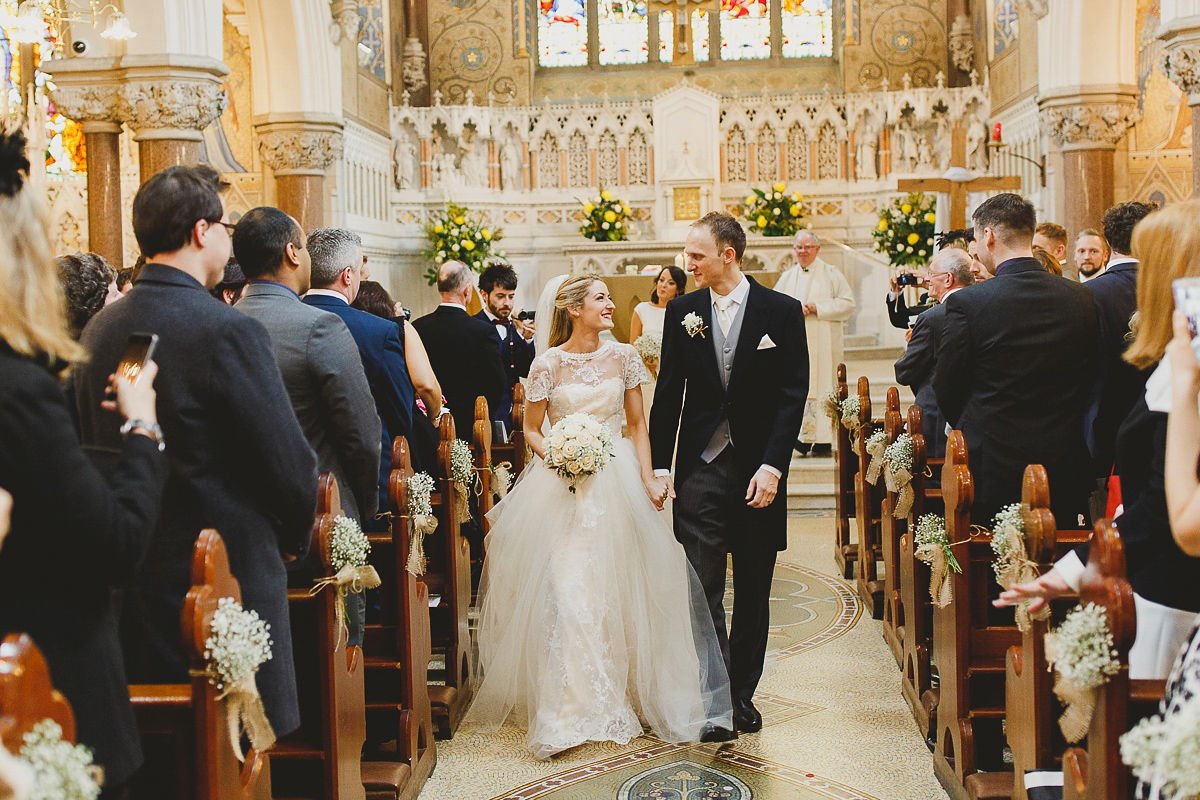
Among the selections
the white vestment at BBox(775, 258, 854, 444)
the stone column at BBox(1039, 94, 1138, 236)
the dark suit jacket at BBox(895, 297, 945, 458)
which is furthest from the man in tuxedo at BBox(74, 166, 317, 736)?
the stone column at BBox(1039, 94, 1138, 236)

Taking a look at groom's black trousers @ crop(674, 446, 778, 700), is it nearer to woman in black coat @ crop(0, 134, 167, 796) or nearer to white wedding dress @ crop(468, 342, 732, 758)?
white wedding dress @ crop(468, 342, 732, 758)

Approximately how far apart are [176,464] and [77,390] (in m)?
0.27

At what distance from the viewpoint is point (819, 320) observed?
29.1 feet

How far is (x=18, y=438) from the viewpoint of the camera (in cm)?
153

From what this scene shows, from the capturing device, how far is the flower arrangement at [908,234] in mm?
12047

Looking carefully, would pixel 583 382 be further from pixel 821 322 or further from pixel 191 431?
pixel 821 322

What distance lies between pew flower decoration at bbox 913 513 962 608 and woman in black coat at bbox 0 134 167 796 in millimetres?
2425

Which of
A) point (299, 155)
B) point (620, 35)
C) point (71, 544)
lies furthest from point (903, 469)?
point (620, 35)

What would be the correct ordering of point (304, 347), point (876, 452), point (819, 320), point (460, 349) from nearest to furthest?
point (304, 347) → point (876, 452) → point (460, 349) → point (819, 320)

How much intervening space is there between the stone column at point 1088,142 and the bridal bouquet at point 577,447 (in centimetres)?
823

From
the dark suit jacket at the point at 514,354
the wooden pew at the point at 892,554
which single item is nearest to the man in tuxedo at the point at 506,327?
the dark suit jacket at the point at 514,354

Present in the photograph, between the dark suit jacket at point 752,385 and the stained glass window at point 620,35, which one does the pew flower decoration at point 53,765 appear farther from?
the stained glass window at point 620,35

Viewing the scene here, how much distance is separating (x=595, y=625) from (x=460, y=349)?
1984 mm

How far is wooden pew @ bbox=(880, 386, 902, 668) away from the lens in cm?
468
